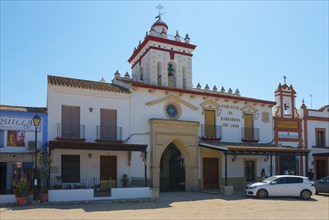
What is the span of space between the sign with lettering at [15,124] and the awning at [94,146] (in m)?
2.15

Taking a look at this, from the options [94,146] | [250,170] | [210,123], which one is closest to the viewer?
[94,146]

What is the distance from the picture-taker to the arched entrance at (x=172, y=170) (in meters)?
23.3

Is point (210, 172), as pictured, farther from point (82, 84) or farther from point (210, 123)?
point (82, 84)

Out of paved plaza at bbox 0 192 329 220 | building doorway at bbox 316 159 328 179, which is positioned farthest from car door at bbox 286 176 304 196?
building doorway at bbox 316 159 328 179

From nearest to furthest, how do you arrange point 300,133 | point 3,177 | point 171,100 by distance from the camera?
point 3,177, point 171,100, point 300,133

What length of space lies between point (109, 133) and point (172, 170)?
5645 millimetres

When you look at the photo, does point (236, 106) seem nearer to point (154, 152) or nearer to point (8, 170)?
point (154, 152)

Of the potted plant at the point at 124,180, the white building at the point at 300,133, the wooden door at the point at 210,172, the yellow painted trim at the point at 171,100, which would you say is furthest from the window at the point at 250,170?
the potted plant at the point at 124,180

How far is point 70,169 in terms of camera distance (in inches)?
749

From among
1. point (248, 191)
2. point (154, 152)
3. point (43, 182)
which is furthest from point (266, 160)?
point (43, 182)

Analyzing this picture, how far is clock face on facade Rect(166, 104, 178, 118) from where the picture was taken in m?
22.7

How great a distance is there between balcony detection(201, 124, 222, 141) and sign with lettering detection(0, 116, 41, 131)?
10680mm

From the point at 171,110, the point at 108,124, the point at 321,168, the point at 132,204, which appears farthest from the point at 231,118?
the point at 132,204

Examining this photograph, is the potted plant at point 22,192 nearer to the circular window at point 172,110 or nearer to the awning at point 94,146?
the awning at point 94,146
